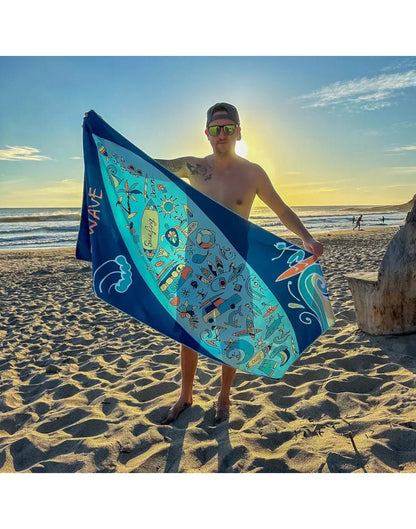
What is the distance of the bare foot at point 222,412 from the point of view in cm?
279

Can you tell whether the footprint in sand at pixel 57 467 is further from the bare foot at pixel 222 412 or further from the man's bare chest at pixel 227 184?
the man's bare chest at pixel 227 184

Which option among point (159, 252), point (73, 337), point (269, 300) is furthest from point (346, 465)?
point (73, 337)

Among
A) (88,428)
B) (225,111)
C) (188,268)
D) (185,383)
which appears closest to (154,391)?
(185,383)

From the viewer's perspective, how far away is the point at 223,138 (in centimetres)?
271

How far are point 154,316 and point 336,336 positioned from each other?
7.50ft

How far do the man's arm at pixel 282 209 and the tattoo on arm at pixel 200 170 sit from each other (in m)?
0.36

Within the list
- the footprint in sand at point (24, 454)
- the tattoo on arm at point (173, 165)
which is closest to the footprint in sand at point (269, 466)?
the footprint in sand at point (24, 454)

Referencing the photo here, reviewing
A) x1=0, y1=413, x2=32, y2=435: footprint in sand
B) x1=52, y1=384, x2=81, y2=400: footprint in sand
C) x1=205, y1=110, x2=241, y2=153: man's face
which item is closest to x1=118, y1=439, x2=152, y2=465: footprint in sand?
x1=0, y1=413, x2=32, y2=435: footprint in sand

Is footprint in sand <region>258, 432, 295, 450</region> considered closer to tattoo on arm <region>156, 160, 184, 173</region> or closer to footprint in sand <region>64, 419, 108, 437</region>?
footprint in sand <region>64, 419, 108, 437</region>

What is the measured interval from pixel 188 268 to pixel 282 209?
767 millimetres

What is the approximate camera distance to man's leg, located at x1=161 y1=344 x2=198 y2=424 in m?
2.86

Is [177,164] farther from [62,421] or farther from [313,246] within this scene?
[62,421]

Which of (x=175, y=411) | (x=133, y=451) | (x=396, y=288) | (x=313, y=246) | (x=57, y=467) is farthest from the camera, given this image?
(x=396, y=288)

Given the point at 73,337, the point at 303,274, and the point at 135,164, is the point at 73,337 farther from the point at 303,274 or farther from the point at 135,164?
the point at 303,274
